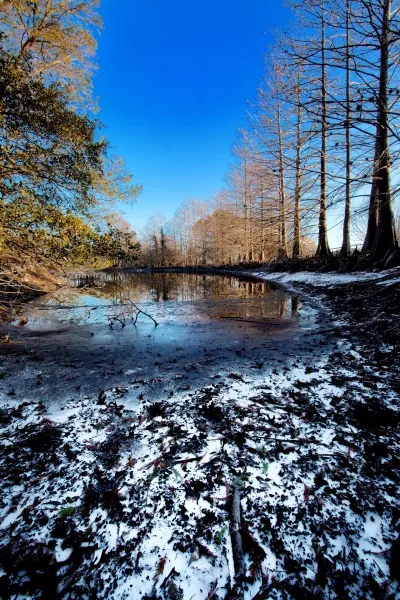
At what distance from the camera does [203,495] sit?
143 centimetres

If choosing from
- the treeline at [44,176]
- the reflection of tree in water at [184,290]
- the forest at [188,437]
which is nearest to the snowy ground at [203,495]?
the forest at [188,437]

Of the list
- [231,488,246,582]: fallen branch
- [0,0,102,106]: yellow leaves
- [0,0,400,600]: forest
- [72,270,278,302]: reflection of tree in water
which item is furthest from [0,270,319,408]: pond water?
[0,0,102,106]: yellow leaves

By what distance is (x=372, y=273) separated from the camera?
26.7 feet

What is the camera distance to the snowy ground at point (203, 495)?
103cm

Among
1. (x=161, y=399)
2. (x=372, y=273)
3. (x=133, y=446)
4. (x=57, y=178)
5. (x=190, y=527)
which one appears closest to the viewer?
(x=190, y=527)

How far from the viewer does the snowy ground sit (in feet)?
3.39

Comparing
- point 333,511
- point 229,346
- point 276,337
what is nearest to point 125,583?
point 333,511

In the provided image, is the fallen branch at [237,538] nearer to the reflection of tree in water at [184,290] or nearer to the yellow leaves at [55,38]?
the reflection of tree in water at [184,290]

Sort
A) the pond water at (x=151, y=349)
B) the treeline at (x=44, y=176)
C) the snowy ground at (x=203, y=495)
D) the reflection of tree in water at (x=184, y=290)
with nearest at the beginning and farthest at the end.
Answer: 1. the snowy ground at (x=203, y=495)
2. the pond water at (x=151, y=349)
3. the treeline at (x=44, y=176)
4. the reflection of tree in water at (x=184, y=290)

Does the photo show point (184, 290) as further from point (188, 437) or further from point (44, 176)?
point (188, 437)

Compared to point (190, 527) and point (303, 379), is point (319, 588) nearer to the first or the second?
point (190, 527)

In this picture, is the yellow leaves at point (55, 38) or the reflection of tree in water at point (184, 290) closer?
the yellow leaves at point (55, 38)

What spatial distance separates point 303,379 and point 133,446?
1.92 metres

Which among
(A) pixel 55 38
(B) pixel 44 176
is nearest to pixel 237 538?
(B) pixel 44 176
